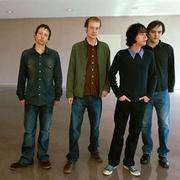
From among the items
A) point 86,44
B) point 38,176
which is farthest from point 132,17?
point 38,176

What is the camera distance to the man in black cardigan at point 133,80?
2.66 meters

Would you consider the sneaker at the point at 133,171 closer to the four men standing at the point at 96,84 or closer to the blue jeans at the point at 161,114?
the four men standing at the point at 96,84

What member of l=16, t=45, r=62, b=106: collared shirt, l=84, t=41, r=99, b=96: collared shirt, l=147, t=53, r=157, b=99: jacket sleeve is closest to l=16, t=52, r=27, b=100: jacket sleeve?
l=16, t=45, r=62, b=106: collared shirt

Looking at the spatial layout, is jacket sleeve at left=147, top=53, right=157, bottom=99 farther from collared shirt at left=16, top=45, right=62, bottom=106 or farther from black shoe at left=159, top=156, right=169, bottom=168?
collared shirt at left=16, top=45, right=62, bottom=106

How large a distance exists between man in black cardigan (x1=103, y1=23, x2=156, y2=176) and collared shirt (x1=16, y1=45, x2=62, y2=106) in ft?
2.08

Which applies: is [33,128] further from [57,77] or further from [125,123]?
[125,123]

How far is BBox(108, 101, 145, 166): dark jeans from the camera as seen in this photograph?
273 cm

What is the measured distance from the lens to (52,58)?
9.52 feet

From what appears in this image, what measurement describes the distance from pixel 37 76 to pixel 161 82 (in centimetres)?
129

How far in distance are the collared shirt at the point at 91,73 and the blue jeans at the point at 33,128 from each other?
444 millimetres

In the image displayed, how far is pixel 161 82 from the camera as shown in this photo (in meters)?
2.95

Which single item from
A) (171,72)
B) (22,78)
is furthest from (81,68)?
(171,72)

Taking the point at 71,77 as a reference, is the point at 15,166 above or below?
below

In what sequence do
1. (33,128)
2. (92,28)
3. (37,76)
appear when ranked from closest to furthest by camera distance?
(92,28) < (37,76) < (33,128)
